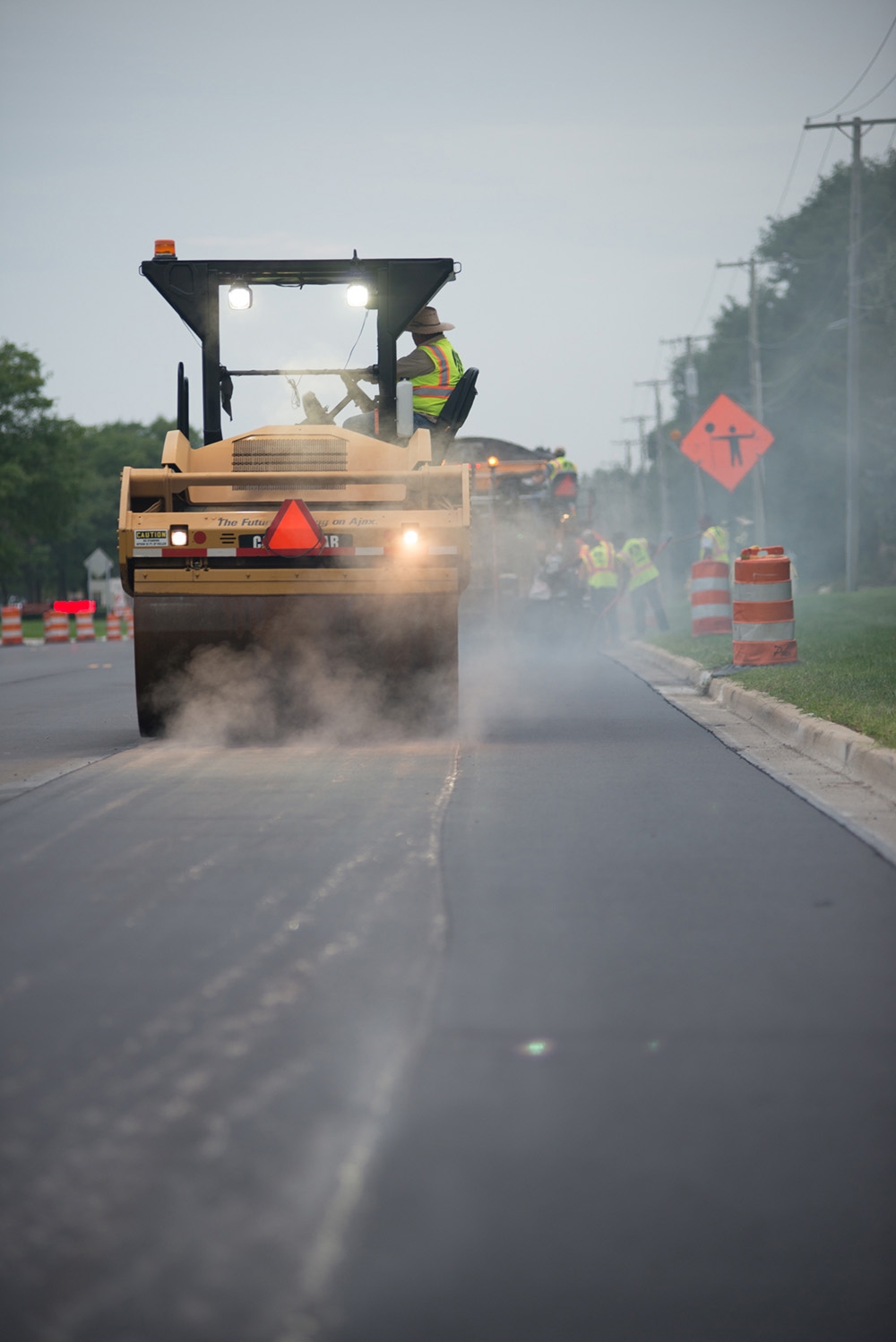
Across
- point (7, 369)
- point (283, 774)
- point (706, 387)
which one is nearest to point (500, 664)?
point (283, 774)

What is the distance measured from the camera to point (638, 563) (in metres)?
25.2

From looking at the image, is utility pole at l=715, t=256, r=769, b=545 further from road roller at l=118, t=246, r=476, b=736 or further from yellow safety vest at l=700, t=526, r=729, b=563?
road roller at l=118, t=246, r=476, b=736

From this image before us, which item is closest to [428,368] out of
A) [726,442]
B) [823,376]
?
[726,442]

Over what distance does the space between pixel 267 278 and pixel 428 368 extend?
51.8 inches

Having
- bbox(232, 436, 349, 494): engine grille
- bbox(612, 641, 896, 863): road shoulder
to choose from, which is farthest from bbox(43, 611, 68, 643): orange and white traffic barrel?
bbox(232, 436, 349, 494): engine grille

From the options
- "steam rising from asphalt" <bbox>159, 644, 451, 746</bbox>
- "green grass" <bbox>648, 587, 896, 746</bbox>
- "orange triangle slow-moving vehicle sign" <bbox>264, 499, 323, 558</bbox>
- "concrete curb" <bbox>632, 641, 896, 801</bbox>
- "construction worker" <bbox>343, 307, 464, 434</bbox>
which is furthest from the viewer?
"construction worker" <bbox>343, 307, 464, 434</bbox>

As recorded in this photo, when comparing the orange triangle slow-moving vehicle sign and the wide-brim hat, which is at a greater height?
the wide-brim hat

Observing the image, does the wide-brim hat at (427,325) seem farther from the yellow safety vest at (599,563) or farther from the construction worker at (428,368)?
the yellow safety vest at (599,563)

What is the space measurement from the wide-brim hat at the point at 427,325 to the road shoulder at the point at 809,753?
340cm

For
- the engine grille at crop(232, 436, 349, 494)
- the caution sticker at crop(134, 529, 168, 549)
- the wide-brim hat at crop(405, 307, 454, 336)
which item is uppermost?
the wide-brim hat at crop(405, 307, 454, 336)

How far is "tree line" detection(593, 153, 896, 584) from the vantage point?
59.5 meters

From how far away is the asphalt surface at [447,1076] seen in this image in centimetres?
274

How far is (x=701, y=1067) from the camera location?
3764 mm

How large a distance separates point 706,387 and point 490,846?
8608cm
